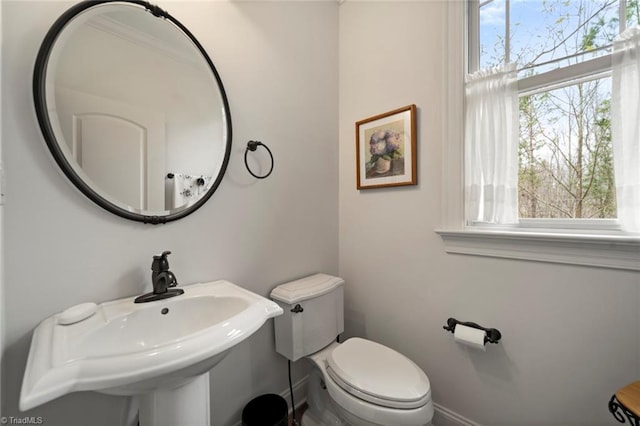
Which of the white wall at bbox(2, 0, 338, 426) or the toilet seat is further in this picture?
the toilet seat

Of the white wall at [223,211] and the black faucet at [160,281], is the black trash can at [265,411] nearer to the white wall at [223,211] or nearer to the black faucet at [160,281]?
the white wall at [223,211]

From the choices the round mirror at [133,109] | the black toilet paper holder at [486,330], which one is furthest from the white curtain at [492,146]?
the round mirror at [133,109]

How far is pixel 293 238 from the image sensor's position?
1.44 m

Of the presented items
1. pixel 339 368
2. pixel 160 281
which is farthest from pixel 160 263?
pixel 339 368

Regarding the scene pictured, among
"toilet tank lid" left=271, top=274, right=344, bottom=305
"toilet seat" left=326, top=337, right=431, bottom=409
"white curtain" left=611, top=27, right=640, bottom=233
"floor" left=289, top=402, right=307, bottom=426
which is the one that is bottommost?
"floor" left=289, top=402, right=307, bottom=426

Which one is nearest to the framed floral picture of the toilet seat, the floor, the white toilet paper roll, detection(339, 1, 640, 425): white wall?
detection(339, 1, 640, 425): white wall

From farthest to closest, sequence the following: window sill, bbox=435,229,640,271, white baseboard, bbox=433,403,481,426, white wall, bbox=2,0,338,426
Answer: white baseboard, bbox=433,403,481,426
window sill, bbox=435,229,640,271
white wall, bbox=2,0,338,426

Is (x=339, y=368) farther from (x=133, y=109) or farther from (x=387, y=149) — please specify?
(x=133, y=109)

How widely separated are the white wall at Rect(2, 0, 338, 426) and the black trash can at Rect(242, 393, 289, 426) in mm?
55

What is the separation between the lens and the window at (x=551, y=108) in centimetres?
94

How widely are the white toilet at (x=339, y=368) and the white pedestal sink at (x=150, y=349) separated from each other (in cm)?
42

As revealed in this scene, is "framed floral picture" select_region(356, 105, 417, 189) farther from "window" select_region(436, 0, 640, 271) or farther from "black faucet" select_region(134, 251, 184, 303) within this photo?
"black faucet" select_region(134, 251, 184, 303)

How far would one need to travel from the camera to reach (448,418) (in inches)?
48.6

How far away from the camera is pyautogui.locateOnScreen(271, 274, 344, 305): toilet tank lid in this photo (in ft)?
3.98
